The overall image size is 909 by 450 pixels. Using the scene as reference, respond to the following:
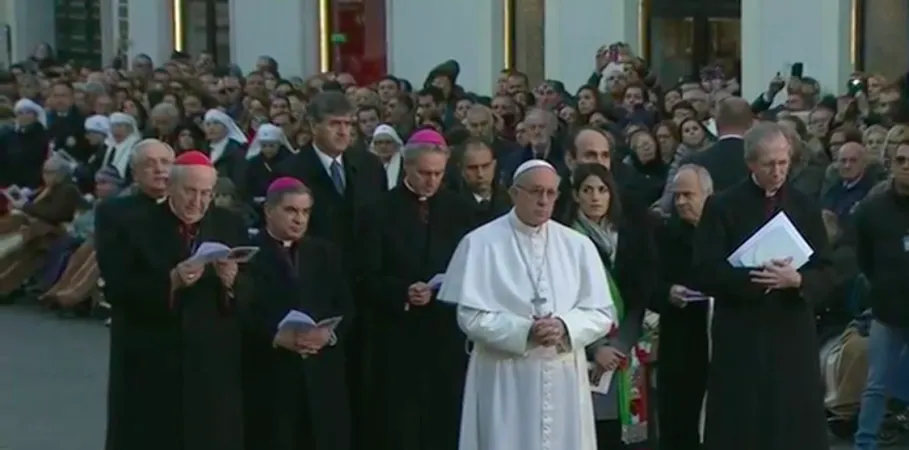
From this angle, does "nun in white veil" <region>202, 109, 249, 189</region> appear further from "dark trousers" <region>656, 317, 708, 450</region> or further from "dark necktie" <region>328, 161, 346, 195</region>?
"dark trousers" <region>656, 317, 708, 450</region>

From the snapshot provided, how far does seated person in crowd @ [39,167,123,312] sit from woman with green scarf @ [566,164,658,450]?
27.5 feet

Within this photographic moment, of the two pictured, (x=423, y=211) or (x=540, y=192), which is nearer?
(x=540, y=192)

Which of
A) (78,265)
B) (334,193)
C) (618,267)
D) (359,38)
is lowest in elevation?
(78,265)

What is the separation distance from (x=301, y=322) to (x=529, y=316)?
127 centimetres

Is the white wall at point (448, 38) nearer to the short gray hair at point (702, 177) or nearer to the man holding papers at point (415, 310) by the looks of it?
the short gray hair at point (702, 177)

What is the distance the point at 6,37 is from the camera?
122ft

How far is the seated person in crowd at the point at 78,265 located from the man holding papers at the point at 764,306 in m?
9.18

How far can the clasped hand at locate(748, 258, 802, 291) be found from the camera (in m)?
9.41

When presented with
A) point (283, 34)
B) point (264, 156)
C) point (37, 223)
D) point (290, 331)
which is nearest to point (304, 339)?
point (290, 331)

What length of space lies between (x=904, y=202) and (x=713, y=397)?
1.92 m

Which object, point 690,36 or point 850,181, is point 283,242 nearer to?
point 850,181

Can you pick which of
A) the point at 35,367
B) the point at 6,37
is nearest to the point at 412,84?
the point at 35,367

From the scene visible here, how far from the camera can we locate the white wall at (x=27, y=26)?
3747cm

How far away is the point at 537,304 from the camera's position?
29.6 feet
